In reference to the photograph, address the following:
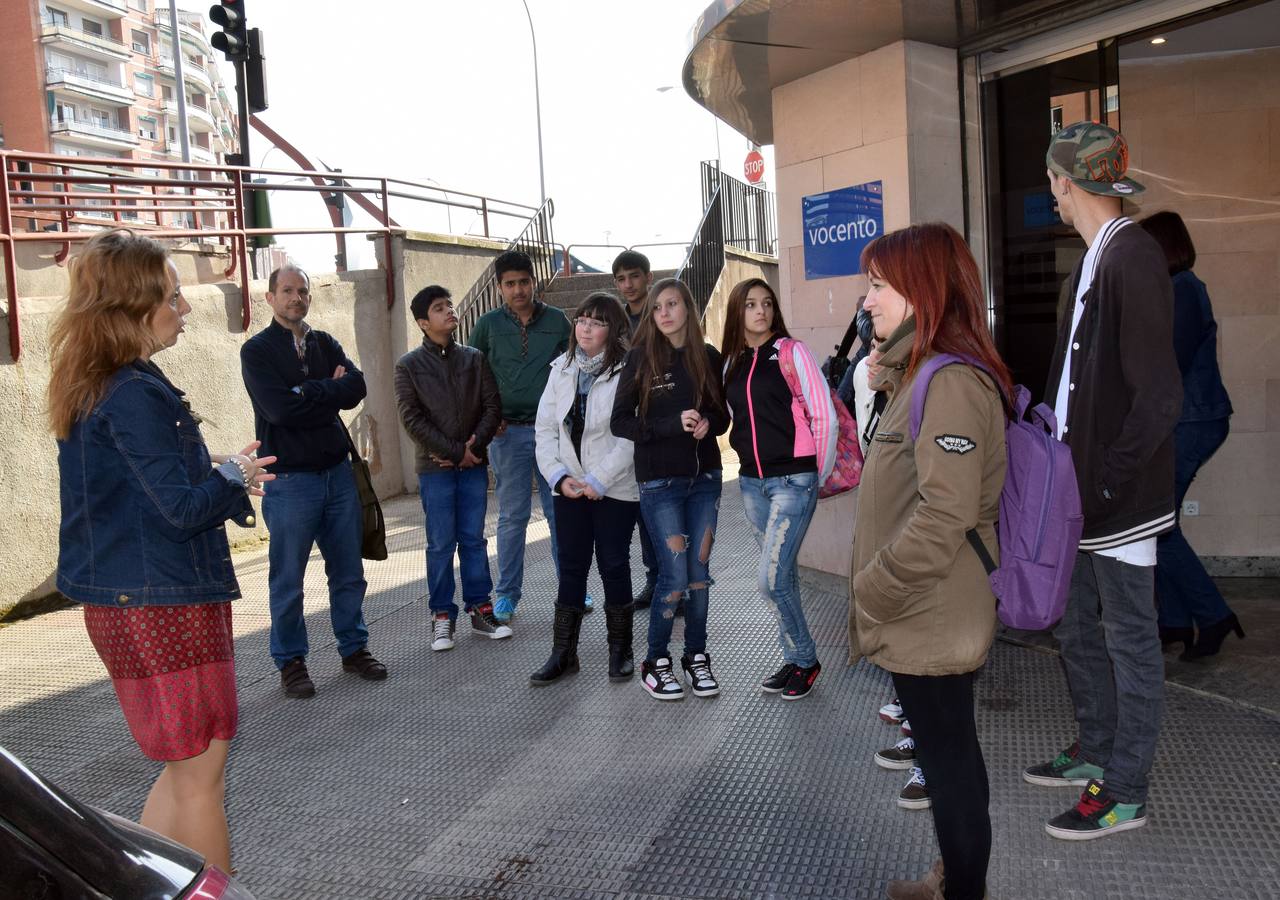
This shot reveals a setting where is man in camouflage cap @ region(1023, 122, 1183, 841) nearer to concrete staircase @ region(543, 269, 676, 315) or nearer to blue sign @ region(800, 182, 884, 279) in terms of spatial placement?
blue sign @ region(800, 182, 884, 279)

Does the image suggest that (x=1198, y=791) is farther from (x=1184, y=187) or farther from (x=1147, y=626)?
(x=1184, y=187)

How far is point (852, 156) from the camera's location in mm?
6012

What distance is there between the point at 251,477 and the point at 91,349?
0.51m

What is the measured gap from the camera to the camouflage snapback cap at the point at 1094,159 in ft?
10.4

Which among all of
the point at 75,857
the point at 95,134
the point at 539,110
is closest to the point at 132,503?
the point at 75,857

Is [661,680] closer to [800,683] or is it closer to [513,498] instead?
[800,683]

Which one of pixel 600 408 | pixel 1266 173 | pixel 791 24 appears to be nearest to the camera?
pixel 600 408

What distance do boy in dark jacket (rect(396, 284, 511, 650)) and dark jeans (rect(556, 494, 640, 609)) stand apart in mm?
937

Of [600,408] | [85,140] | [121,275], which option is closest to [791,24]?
[600,408]

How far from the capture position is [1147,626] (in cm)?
312

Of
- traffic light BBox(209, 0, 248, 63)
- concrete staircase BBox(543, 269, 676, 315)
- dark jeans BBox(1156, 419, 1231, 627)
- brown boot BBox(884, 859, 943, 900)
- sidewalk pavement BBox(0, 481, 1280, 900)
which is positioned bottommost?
sidewalk pavement BBox(0, 481, 1280, 900)

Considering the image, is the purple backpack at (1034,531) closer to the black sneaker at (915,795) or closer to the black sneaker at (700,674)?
the black sneaker at (915,795)

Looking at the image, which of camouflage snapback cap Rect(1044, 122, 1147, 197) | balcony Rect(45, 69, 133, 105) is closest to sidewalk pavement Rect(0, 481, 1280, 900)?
camouflage snapback cap Rect(1044, 122, 1147, 197)

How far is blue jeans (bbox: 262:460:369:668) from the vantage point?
5.00 m
